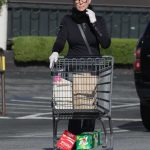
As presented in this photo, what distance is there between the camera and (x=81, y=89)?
336 inches

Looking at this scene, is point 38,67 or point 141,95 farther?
point 38,67

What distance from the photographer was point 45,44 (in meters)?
26.9

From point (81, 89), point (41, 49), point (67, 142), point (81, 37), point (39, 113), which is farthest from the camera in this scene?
point (41, 49)

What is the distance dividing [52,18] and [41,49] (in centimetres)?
276

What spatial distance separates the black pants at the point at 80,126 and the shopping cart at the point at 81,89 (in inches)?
14.7

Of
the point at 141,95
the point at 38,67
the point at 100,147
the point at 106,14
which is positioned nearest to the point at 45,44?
the point at 38,67

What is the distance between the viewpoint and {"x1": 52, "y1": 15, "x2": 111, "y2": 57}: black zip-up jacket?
29.1 feet

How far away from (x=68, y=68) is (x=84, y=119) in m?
0.57

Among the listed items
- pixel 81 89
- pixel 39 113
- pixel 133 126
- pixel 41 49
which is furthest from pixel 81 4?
pixel 41 49

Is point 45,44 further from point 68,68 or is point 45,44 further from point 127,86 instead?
point 68,68

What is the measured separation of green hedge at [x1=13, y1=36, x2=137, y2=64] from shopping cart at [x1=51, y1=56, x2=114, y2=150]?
59.5ft

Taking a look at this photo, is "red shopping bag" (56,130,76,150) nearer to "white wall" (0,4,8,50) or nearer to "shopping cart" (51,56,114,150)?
"shopping cart" (51,56,114,150)

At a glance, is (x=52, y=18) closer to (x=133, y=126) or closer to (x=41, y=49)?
(x=41, y=49)

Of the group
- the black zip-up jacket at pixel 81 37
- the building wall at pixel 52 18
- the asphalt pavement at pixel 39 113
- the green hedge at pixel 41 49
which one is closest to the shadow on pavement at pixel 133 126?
the asphalt pavement at pixel 39 113
